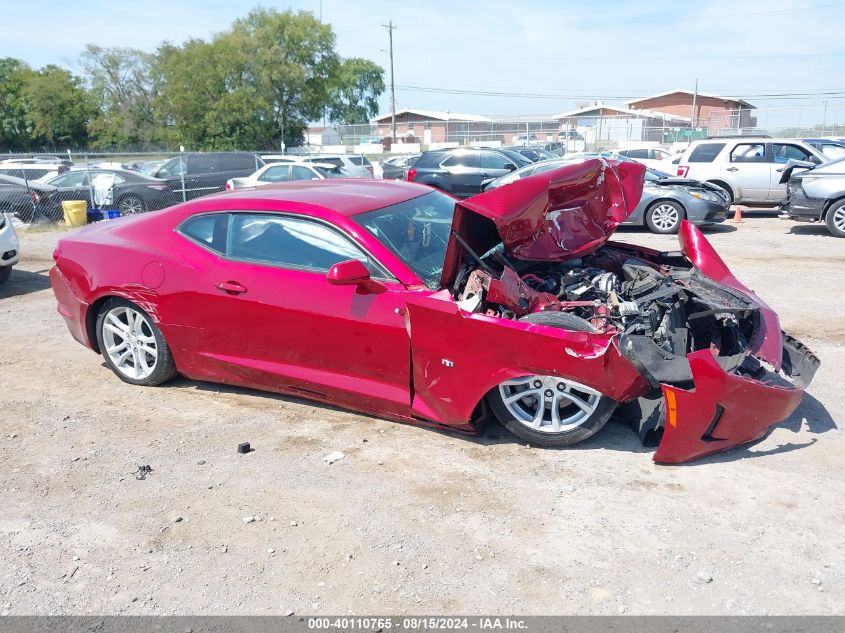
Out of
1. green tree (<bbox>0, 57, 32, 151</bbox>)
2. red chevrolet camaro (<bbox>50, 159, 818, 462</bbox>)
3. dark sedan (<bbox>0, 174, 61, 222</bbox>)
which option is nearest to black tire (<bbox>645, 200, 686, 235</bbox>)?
red chevrolet camaro (<bbox>50, 159, 818, 462</bbox>)

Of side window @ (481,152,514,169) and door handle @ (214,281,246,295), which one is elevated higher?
side window @ (481,152,514,169)

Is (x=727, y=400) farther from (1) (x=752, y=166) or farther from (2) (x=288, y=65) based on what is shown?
(2) (x=288, y=65)

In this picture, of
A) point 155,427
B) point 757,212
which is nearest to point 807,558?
point 155,427

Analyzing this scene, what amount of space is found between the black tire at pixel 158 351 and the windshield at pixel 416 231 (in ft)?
5.89

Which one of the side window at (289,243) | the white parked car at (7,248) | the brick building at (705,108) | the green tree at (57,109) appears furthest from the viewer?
the green tree at (57,109)

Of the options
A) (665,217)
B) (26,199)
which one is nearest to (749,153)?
(665,217)

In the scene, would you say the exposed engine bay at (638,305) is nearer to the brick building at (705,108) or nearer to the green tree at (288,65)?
the brick building at (705,108)

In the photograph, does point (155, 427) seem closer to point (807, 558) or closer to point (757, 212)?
point (807, 558)

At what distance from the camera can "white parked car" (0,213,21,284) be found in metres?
8.90

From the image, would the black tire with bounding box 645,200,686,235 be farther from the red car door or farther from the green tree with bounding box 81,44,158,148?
the green tree with bounding box 81,44,158,148

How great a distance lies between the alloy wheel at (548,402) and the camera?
4051 mm

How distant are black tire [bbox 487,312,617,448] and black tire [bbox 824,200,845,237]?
9968 millimetres

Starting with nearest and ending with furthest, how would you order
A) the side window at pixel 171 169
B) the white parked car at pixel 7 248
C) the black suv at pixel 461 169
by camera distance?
the white parked car at pixel 7 248
the black suv at pixel 461 169
the side window at pixel 171 169

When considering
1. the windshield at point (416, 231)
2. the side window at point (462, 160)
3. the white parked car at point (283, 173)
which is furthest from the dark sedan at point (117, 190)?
the windshield at point (416, 231)
